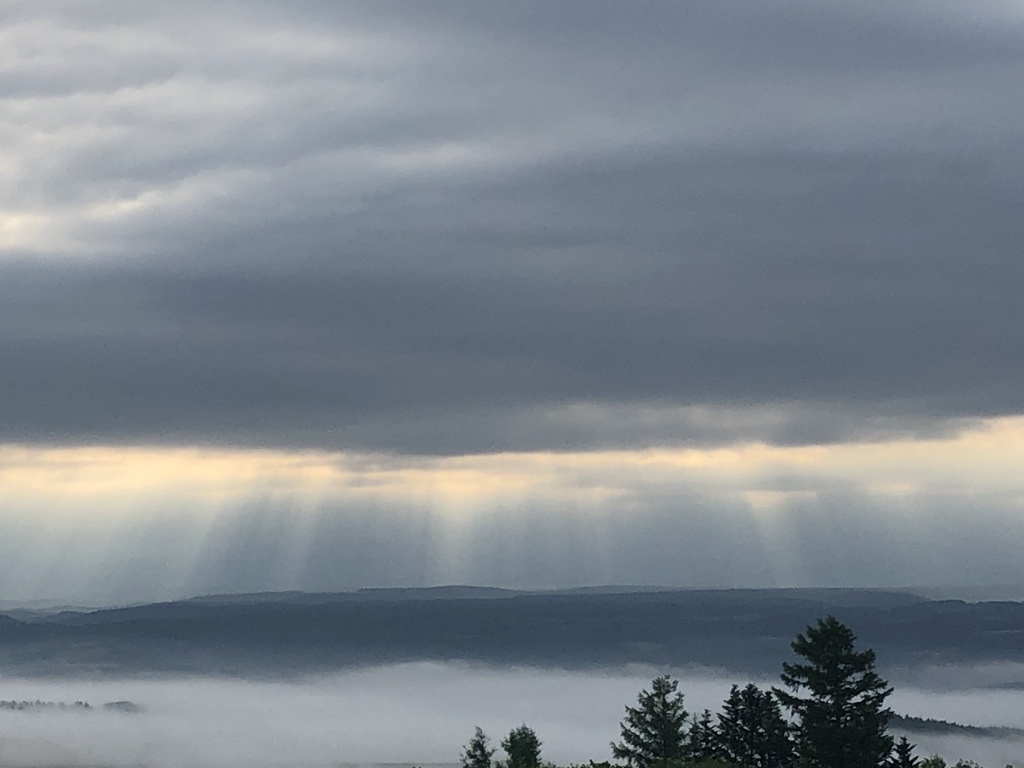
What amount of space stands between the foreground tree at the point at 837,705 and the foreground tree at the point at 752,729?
68.9ft

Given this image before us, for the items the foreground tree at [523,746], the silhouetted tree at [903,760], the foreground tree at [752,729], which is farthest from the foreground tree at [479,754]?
the silhouetted tree at [903,760]

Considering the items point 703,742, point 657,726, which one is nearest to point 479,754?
point 657,726

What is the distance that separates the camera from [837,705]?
94.8 meters

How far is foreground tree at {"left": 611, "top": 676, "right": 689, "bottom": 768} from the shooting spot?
129 m

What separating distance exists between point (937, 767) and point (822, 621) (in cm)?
1468

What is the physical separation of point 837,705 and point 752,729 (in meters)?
29.1

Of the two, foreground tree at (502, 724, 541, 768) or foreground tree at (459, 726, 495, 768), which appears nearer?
foreground tree at (459, 726, 495, 768)

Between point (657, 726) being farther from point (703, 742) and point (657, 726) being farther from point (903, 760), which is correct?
point (903, 760)

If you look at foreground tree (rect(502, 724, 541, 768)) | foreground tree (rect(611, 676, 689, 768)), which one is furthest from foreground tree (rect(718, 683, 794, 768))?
foreground tree (rect(502, 724, 541, 768))

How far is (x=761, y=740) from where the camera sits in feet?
397

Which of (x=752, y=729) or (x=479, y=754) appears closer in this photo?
(x=752, y=729)

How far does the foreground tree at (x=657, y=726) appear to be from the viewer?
129 metres

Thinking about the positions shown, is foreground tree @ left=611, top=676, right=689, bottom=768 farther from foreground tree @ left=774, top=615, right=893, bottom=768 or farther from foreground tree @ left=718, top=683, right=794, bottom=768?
foreground tree @ left=774, top=615, right=893, bottom=768

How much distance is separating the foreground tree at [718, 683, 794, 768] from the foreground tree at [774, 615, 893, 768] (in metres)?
21.0
